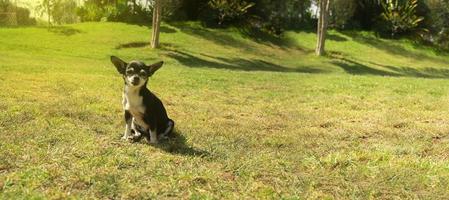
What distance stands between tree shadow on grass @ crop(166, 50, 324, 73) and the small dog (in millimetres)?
18722

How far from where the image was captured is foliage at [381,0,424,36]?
4106 centimetres

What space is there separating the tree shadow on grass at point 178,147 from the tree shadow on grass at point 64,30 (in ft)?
79.6

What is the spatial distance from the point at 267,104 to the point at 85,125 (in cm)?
605

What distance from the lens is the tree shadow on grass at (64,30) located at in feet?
105

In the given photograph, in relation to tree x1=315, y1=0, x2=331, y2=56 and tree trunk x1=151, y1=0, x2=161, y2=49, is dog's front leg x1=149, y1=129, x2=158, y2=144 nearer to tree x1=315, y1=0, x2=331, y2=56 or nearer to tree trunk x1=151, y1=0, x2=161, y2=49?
tree trunk x1=151, y1=0, x2=161, y2=49

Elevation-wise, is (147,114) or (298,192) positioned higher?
(147,114)

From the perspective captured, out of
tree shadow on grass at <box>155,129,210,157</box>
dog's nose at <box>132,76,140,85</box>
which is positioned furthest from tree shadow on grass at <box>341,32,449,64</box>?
dog's nose at <box>132,76,140,85</box>

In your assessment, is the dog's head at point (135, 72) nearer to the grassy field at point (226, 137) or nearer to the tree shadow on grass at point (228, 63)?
the grassy field at point (226, 137)

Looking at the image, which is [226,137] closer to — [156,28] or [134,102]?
[134,102]

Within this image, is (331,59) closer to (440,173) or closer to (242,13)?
(242,13)

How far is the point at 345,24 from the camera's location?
1692 inches

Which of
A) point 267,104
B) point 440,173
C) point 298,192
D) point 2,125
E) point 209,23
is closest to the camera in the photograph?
point 298,192

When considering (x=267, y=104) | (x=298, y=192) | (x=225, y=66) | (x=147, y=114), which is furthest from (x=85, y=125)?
(x=225, y=66)

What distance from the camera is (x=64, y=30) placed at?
32688 millimetres
